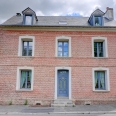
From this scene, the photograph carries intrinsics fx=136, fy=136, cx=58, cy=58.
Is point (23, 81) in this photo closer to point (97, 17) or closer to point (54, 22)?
point (54, 22)

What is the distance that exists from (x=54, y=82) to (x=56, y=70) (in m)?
0.95

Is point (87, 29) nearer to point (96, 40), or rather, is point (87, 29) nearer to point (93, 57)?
point (96, 40)

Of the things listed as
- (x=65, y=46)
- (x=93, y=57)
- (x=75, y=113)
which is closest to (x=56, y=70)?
(x=65, y=46)

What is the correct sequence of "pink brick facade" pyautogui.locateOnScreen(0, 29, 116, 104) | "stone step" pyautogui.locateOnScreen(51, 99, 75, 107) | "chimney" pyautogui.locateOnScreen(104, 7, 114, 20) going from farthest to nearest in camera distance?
"chimney" pyautogui.locateOnScreen(104, 7, 114, 20)
"pink brick facade" pyautogui.locateOnScreen(0, 29, 116, 104)
"stone step" pyautogui.locateOnScreen(51, 99, 75, 107)

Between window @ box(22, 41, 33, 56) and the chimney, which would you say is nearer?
window @ box(22, 41, 33, 56)

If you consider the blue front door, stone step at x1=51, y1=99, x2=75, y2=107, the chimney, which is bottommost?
stone step at x1=51, y1=99, x2=75, y2=107

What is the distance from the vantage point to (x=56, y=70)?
35.4ft

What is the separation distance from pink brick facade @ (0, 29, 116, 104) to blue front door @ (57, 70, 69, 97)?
20.1 inches

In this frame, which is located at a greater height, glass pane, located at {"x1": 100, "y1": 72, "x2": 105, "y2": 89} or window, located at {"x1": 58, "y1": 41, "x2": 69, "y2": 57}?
window, located at {"x1": 58, "y1": 41, "x2": 69, "y2": 57}

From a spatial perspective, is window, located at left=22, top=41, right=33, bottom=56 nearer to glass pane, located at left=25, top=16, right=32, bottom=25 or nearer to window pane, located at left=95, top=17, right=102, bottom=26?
glass pane, located at left=25, top=16, right=32, bottom=25

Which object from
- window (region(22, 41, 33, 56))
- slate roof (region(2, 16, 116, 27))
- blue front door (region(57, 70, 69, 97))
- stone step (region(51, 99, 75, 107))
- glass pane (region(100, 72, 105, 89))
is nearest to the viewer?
stone step (region(51, 99, 75, 107))

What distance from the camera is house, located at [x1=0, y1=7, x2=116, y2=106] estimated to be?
10.5 m

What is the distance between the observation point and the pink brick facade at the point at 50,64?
10445 mm

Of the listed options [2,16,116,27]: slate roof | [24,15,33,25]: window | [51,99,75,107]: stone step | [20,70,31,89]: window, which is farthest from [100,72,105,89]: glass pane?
[24,15,33,25]: window
